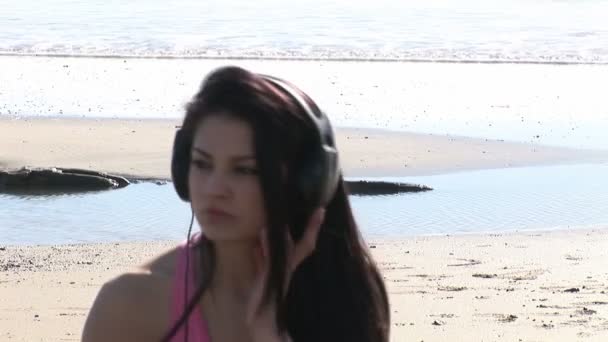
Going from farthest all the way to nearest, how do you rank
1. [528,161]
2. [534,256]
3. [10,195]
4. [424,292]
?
[528,161] < [10,195] < [534,256] < [424,292]

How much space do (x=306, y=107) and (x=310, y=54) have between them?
75.4 feet

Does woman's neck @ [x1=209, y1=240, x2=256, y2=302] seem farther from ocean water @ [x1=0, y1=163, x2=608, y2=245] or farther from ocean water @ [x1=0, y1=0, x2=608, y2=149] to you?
ocean water @ [x1=0, y1=0, x2=608, y2=149]

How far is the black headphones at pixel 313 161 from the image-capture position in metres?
2.01

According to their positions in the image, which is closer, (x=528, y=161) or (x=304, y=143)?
(x=304, y=143)

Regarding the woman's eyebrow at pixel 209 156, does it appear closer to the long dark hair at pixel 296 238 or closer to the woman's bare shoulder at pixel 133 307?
the long dark hair at pixel 296 238

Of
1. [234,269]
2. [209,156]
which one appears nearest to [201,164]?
[209,156]

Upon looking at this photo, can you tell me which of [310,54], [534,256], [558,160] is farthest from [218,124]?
Answer: [310,54]

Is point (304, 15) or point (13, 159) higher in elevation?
point (13, 159)

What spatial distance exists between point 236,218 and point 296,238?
0.44 ft

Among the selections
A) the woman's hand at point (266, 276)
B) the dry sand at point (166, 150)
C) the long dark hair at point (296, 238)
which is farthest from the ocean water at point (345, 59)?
the woman's hand at point (266, 276)

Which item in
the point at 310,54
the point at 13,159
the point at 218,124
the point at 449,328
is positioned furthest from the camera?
the point at 310,54

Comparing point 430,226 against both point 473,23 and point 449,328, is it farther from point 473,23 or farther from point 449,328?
point 473,23

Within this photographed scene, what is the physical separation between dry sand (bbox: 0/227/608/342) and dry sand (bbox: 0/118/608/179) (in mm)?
3117

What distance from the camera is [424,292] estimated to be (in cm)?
774
